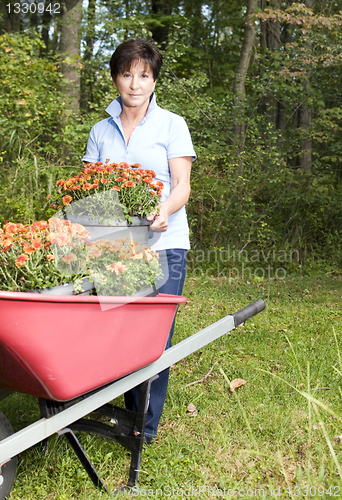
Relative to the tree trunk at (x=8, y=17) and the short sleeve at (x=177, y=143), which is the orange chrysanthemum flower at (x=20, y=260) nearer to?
the short sleeve at (x=177, y=143)

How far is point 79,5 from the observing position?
272 inches

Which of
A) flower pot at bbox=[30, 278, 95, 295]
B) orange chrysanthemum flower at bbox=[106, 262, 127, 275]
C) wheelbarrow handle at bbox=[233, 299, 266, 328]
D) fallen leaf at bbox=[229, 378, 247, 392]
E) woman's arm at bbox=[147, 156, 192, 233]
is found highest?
woman's arm at bbox=[147, 156, 192, 233]

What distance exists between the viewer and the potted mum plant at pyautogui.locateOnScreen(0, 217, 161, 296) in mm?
1423

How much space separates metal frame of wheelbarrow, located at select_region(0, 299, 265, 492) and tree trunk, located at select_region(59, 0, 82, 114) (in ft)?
17.0

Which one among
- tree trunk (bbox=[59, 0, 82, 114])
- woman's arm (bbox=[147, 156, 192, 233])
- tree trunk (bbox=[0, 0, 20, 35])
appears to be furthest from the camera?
tree trunk (bbox=[0, 0, 20, 35])

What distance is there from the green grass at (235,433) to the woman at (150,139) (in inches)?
27.4

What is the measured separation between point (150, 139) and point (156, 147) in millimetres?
45

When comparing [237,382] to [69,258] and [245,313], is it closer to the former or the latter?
[245,313]

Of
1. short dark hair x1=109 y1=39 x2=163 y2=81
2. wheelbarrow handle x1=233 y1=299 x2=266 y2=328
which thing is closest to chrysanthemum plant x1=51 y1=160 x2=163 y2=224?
short dark hair x1=109 y1=39 x2=163 y2=81

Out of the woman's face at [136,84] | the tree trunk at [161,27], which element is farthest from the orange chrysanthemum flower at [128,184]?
the tree trunk at [161,27]

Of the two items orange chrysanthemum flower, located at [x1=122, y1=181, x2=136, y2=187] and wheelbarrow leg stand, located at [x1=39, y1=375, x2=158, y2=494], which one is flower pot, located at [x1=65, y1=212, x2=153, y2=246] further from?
wheelbarrow leg stand, located at [x1=39, y1=375, x2=158, y2=494]

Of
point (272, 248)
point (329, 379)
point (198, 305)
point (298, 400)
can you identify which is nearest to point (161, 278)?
point (298, 400)

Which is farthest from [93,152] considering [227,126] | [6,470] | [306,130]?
[306,130]

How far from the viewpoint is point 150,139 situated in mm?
1977
